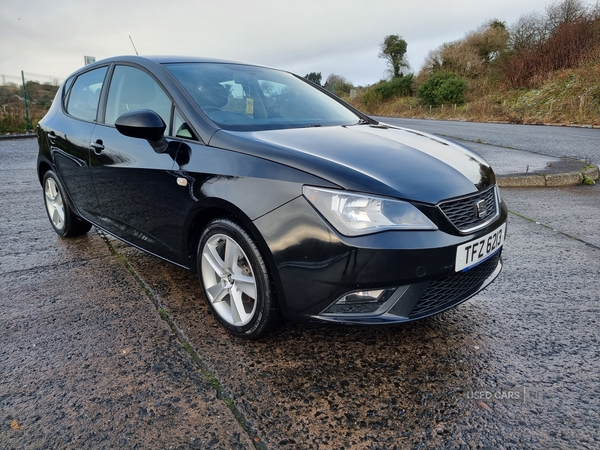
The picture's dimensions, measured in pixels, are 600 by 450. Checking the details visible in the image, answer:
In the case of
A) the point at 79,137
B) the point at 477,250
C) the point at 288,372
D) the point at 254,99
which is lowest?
the point at 288,372

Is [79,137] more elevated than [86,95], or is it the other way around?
[86,95]

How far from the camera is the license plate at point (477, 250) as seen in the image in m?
2.12

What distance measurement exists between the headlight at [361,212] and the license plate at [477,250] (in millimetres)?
238

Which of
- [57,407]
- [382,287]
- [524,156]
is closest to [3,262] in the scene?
[57,407]

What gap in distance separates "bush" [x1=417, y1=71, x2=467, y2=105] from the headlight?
1337 inches

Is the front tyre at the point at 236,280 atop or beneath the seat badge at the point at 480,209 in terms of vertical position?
beneath

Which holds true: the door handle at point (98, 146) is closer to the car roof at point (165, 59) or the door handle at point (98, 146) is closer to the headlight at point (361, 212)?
the car roof at point (165, 59)

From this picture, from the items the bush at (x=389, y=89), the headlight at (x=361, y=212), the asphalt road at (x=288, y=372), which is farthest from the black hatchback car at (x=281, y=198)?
the bush at (x=389, y=89)

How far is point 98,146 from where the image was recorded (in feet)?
10.7

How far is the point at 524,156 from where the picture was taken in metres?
8.48

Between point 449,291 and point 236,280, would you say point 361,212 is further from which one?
point 236,280

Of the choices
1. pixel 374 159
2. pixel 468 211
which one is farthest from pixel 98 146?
pixel 468 211

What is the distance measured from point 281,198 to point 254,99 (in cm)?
122

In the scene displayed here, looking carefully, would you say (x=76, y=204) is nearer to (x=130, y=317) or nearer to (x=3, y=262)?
(x=3, y=262)
